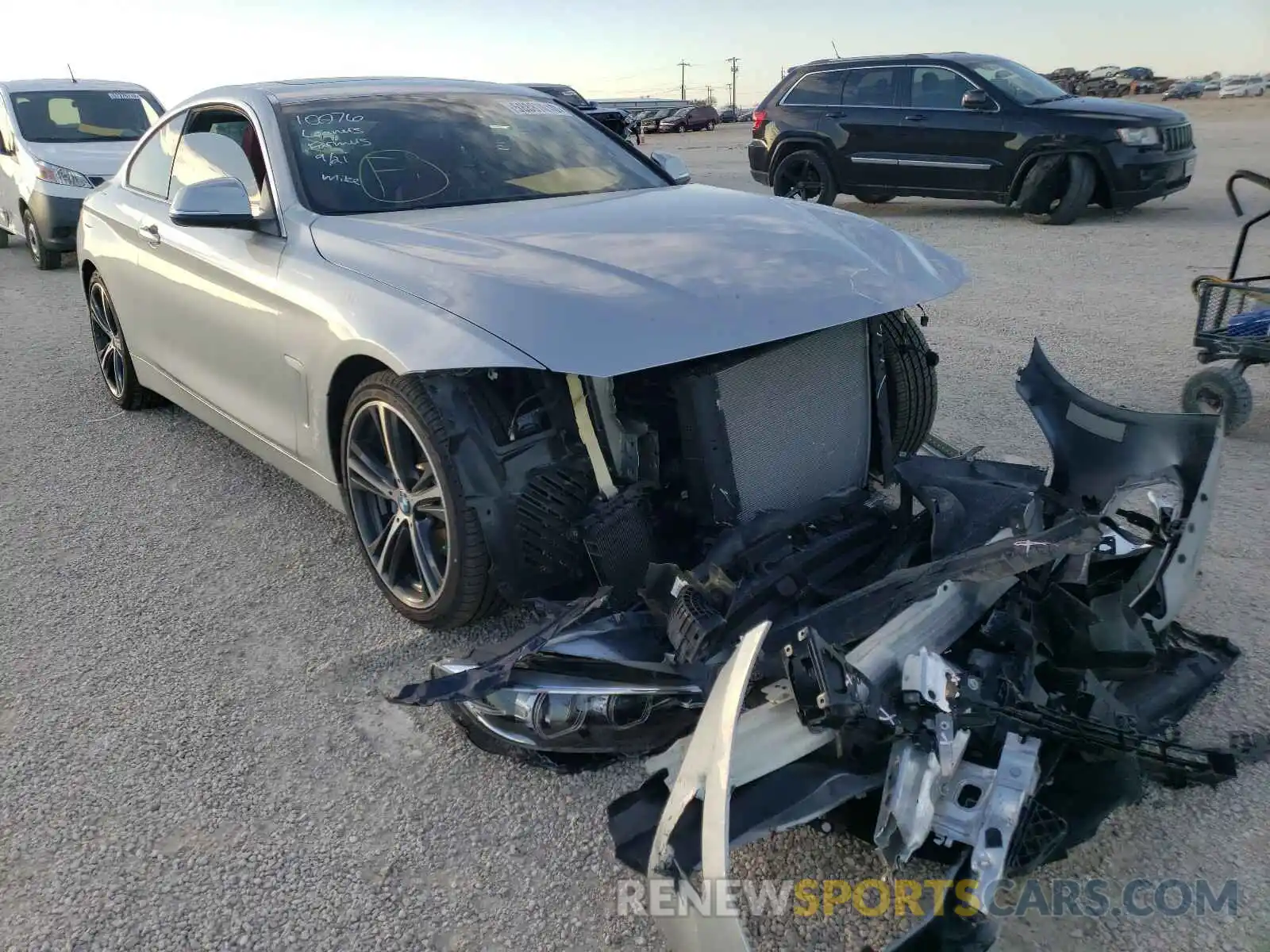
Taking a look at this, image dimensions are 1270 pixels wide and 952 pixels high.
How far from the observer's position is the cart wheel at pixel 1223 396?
182 inches

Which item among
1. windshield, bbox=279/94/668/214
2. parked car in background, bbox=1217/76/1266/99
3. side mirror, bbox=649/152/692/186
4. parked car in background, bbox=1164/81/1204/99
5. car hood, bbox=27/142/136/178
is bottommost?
parked car in background, bbox=1164/81/1204/99

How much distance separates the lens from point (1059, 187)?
1051 cm

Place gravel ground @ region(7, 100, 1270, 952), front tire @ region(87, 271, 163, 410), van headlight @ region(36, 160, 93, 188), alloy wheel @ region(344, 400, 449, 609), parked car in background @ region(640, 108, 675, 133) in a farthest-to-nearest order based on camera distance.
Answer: parked car in background @ region(640, 108, 675, 133)
van headlight @ region(36, 160, 93, 188)
front tire @ region(87, 271, 163, 410)
alloy wheel @ region(344, 400, 449, 609)
gravel ground @ region(7, 100, 1270, 952)

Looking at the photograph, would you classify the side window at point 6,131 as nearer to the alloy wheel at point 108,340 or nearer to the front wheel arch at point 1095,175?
the alloy wheel at point 108,340

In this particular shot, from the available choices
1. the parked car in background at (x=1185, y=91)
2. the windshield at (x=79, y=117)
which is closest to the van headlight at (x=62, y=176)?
the windshield at (x=79, y=117)

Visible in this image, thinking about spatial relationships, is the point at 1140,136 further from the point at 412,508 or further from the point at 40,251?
the point at 40,251

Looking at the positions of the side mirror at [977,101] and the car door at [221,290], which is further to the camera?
the side mirror at [977,101]

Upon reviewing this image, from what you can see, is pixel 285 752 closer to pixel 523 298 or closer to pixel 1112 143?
pixel 523 298

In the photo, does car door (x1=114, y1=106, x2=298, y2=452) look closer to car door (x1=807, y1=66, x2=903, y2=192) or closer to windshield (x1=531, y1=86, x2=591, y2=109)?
car door (x1=807, y1=66, x2=903, y2=192)

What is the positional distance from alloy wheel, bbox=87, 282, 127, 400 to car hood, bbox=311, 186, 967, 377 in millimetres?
2584

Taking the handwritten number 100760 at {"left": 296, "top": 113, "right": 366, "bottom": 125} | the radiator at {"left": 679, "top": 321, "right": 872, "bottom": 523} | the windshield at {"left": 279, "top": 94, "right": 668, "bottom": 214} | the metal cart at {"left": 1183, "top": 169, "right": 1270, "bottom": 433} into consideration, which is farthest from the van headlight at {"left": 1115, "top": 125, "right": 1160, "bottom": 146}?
the handwritten number 100760 at {"left": 296, "top": 113, "right": 366, "bottom": 125}

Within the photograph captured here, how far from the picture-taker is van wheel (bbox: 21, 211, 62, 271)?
10.2m

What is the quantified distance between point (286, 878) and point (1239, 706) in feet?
8.27

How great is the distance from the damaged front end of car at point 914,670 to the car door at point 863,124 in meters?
9.19
